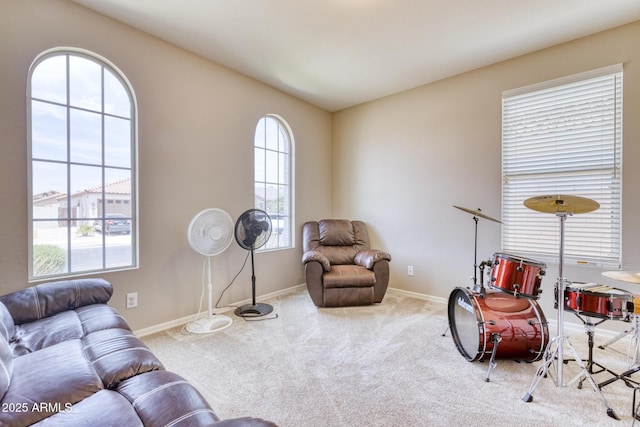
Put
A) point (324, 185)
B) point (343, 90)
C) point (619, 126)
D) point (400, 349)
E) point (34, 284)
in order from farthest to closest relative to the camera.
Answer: point (324, 185), point (343, 90), point (619, 126), point (400, 349), point (34, 284)

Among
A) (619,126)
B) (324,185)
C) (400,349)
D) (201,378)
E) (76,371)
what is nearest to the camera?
(76,371)

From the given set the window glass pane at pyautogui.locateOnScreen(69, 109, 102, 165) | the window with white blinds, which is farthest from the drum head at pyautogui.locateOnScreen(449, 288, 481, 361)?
the window glass pane at pyautogui.locateOnScreen(69, 109, 102, 165)

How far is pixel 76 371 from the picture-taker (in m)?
1.14

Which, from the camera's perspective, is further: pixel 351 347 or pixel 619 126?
pixel 619 126

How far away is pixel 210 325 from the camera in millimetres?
2686

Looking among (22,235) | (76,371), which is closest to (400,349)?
(76,371)

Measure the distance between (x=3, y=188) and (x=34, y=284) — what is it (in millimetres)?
712

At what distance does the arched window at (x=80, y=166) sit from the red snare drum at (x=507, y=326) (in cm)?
288

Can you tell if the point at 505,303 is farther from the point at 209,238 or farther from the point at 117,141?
the point at 117,141

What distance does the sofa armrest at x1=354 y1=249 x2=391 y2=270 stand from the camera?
3.45 metres

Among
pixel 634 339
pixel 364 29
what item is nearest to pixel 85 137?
pixel 364 29

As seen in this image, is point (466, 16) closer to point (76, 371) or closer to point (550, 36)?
point (550, 36)

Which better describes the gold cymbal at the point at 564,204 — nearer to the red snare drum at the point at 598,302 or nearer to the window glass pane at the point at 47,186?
the red snare drum at the point at 598,302

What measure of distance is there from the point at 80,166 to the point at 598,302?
3.82m
